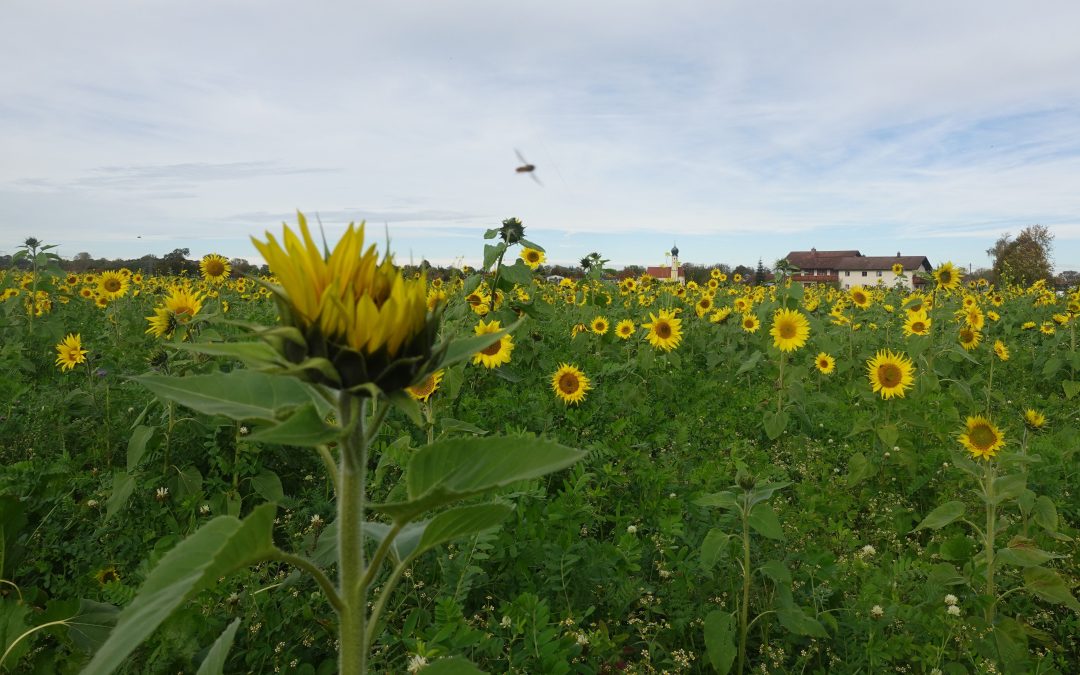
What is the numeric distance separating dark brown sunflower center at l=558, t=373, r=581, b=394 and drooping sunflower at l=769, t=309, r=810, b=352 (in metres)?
1.56

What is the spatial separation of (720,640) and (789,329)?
3.36 metres

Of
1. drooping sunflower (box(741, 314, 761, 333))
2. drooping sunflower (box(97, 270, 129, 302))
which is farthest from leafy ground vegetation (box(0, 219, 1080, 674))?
drooping sunflower (box(741, 314, 761, 333))

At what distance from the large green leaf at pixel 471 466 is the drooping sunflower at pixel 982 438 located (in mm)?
2842

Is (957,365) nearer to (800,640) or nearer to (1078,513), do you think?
(1078,513)

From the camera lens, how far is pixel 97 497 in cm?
255

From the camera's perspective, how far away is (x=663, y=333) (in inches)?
228

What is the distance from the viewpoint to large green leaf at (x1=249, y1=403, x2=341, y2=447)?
2.36ft

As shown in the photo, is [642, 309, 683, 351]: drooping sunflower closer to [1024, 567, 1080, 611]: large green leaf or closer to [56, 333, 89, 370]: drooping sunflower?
[1024, 567, 1080, 611]: large green leaf

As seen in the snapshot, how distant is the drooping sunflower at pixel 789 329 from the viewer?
4.71 meters

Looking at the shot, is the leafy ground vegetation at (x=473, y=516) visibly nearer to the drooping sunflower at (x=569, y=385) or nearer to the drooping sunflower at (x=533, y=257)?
the drooping sunflower at (x=569, y=385)

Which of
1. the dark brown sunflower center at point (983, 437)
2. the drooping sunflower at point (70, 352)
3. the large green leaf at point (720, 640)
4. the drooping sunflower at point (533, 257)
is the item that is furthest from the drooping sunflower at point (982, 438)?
the drooping sunflower at point (70, 352)

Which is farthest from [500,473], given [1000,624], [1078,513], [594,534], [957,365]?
[957,365]

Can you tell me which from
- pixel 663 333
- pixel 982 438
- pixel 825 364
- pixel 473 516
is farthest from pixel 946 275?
pixel 473 516

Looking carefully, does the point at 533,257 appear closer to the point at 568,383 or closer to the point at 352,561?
the point at 568,383
